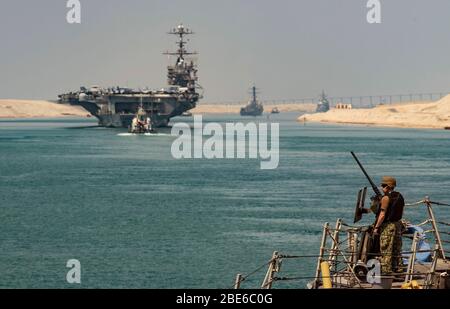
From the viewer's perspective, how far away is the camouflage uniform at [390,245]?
20.6 m

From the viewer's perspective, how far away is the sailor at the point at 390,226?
19766 millimetres

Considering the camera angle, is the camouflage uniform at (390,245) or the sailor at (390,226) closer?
the sailor at (390,226)

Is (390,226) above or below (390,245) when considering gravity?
above

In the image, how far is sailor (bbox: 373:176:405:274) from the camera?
19.8 m

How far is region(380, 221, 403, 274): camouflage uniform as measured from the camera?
810 inches

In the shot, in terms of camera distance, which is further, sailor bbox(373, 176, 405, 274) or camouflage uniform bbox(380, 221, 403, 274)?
camouflage uniform bbox(380, 221, 403, 274)

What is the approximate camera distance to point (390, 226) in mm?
20516

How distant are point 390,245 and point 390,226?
0.60 metres

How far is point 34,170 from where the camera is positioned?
11688cm
